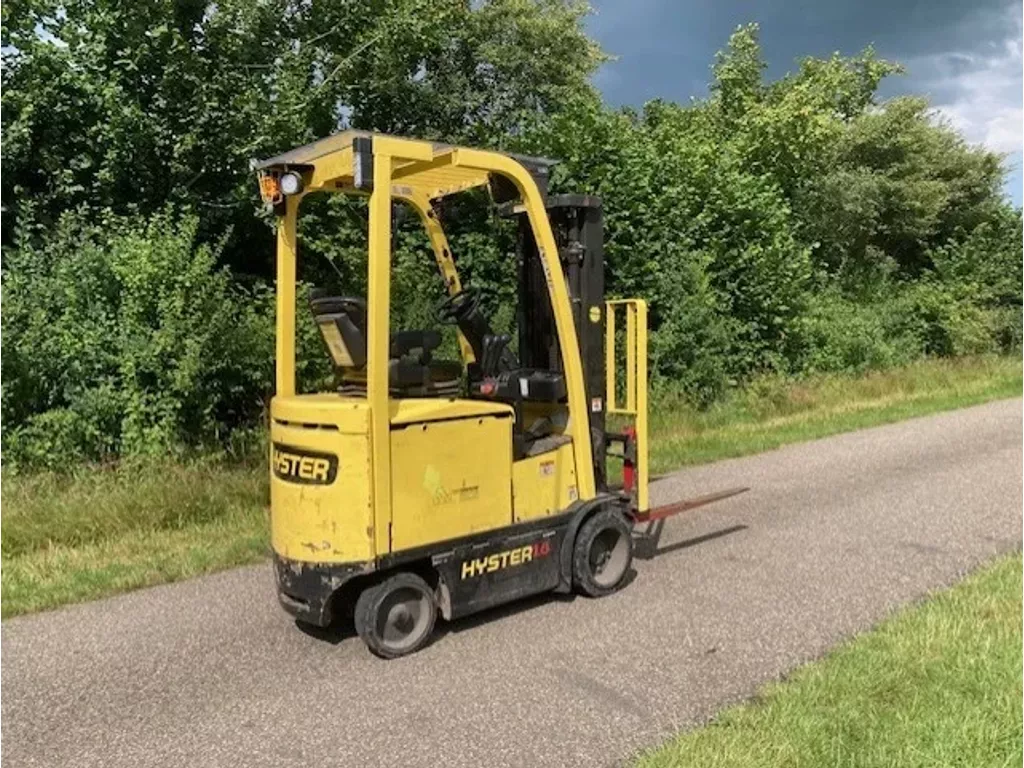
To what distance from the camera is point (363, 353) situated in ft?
16.7

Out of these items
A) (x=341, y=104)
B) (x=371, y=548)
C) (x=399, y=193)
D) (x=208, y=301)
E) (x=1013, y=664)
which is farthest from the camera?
(x=341, y=104)

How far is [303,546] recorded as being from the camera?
4.84m

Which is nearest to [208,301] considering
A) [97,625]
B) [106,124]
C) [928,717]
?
[106,124]

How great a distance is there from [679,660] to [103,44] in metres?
9.80

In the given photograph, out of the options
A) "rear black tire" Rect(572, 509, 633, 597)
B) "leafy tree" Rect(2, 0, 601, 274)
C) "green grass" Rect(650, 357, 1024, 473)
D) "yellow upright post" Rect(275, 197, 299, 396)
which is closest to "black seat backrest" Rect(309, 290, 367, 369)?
"yellow upright post" Rect(275, 197, 299, 396)

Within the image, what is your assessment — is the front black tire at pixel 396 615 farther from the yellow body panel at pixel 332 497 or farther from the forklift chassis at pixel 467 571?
the yellow body panel at pixel 332 497

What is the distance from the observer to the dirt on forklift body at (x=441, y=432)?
4688mm

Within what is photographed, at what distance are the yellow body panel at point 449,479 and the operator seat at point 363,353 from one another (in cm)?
40

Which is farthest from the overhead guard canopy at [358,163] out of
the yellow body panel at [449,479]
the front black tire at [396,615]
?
the front black tire at [396,615]

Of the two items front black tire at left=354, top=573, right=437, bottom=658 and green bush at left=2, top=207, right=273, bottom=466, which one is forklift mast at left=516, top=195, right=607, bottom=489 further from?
green bush at left=2, top=207, right=273, bottom=466

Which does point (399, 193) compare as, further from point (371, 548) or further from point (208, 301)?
point (208, 301)

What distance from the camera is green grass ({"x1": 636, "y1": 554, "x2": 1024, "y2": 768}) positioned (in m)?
3.60

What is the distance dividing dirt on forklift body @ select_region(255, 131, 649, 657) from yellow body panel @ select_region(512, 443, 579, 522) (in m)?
0.01

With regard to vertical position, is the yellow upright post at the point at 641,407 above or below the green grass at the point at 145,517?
above
